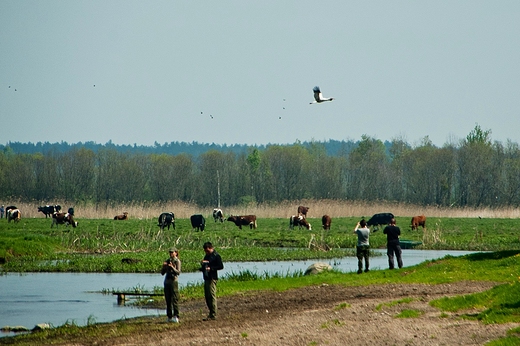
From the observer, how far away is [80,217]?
8062 centimetres

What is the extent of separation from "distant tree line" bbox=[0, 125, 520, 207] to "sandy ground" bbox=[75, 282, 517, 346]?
288 feet

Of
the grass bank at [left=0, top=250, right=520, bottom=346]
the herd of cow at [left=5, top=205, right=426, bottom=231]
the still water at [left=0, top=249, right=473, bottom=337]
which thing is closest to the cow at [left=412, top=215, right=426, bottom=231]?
the herd of cow at [left=5, top=205, right=426, bottom=231]

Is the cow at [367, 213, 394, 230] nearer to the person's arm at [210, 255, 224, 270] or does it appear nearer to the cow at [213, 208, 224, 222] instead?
the cow at [213, 208, 224, 222]

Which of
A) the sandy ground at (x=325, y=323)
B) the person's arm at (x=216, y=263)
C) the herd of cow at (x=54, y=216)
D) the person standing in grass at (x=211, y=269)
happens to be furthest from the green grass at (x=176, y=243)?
the person's arm at (x=216, y=263)

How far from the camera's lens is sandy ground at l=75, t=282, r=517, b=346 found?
19.4 m

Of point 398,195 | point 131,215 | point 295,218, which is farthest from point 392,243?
point 398,195

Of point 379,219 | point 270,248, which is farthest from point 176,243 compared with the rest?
point 379,219

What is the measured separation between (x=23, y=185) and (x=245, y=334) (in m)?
99.3

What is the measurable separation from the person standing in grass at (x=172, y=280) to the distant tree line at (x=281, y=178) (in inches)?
3640

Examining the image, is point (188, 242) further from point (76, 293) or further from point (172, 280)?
point (172, 280)

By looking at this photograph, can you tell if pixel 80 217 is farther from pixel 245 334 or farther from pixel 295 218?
pixel 245 334

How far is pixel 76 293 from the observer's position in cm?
3175

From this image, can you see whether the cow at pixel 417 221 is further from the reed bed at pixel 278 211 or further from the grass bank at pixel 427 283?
the grass bank at pixel 427 283

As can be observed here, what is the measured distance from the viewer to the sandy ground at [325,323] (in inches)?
765
